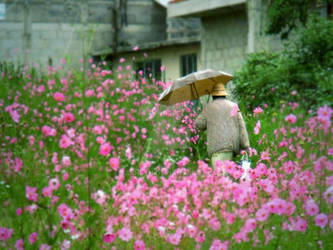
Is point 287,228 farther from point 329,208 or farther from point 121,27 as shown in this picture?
point 121,27

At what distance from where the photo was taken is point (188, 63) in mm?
18812

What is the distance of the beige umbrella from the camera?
636 cm

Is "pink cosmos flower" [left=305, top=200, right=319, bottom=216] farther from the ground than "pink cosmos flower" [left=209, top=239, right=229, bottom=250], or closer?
farther from the ground

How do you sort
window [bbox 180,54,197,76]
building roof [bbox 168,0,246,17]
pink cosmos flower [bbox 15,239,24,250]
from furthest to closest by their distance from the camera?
window [bbox 180,54,197,76] < building roof [bbox 168,0,246,17] < pink cosmos flower [bbox 15,239,24,250]

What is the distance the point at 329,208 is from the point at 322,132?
42cm

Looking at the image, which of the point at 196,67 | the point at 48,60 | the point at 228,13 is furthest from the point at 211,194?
the point at 48,60

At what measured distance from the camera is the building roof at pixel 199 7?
600 inches

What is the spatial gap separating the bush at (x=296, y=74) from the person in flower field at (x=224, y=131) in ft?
9.86

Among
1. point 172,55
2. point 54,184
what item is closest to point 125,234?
point 54,184

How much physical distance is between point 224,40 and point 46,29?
7070 mm

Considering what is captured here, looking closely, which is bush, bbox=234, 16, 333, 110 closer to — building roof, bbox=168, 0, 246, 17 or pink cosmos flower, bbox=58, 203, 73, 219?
building roof, bbox=168, 0, 246, 17

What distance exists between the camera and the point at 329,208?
123 inches

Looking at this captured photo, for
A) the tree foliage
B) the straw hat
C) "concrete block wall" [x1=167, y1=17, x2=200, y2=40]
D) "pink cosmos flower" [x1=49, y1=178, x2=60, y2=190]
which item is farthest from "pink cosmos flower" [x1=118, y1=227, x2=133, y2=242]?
"concrete block wall" [x1=167, y1=17, x2=200, y2=40]

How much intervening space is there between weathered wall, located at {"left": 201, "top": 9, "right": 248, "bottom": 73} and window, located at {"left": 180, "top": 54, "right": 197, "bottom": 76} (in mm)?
1447
